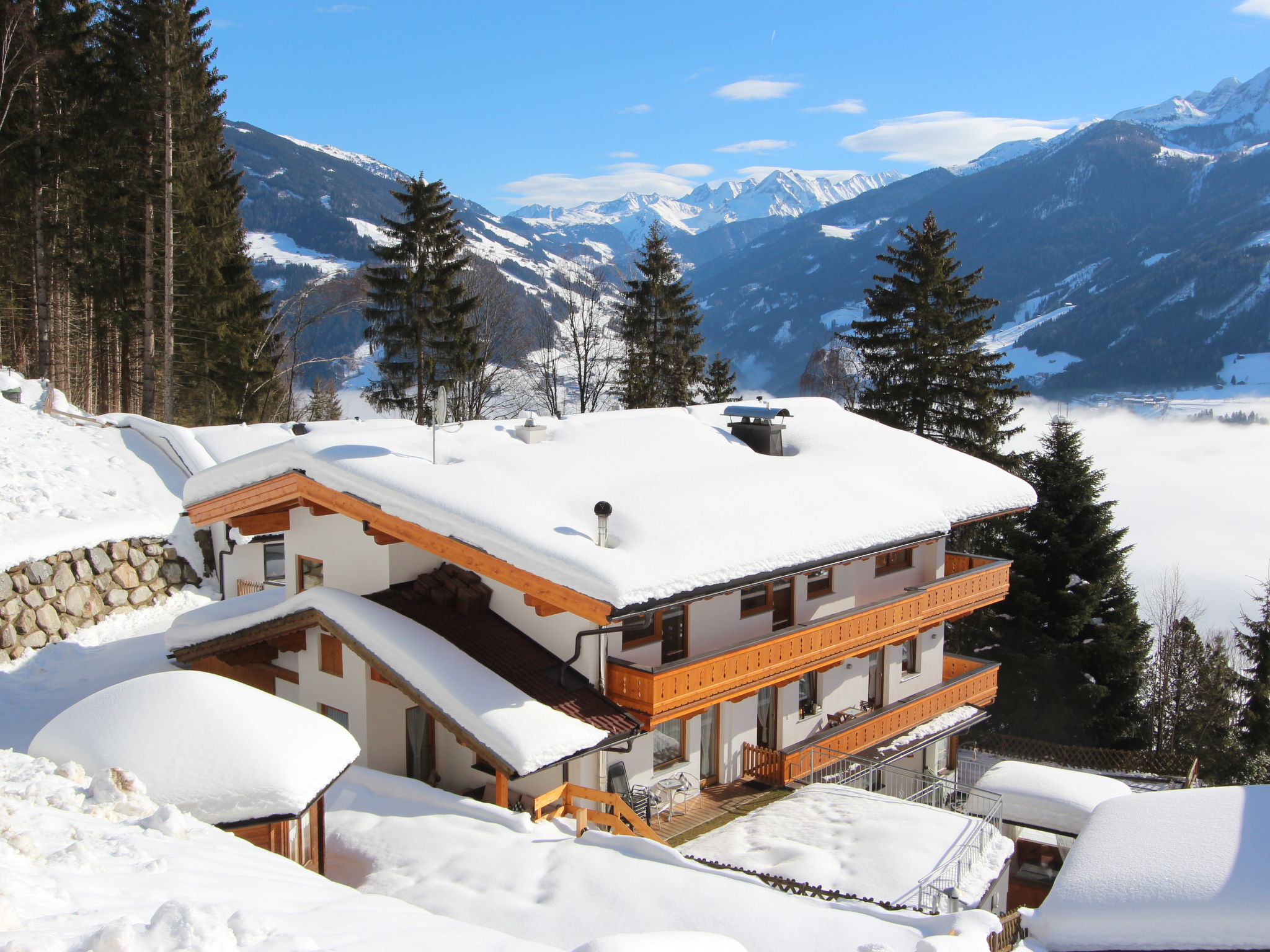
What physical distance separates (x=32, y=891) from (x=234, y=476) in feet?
37.4

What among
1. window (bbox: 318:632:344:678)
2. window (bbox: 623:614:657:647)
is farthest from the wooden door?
window (bbox: 318:632:344:678)

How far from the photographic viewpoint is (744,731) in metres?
17.6

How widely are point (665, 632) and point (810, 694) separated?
5079mm

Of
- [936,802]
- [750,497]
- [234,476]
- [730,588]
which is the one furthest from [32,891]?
[936,802]

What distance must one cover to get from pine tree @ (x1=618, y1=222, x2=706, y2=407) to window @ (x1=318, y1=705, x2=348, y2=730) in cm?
3017

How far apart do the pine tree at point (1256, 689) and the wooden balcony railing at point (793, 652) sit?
704 inches

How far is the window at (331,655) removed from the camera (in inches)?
625

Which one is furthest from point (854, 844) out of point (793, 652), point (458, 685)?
point (458, 685)

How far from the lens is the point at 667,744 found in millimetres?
16203

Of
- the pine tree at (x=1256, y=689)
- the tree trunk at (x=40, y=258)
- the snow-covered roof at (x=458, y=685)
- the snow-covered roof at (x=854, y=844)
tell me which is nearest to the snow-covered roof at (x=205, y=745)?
the snow-covered roof at (x=458, y=685)

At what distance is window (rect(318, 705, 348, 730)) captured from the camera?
15.8 meters

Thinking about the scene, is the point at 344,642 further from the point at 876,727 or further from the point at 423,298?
the point at 423,298

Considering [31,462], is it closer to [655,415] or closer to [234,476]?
[234,476]

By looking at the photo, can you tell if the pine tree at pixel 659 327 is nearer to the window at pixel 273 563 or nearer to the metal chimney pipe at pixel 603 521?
the window at pixel 273 563
